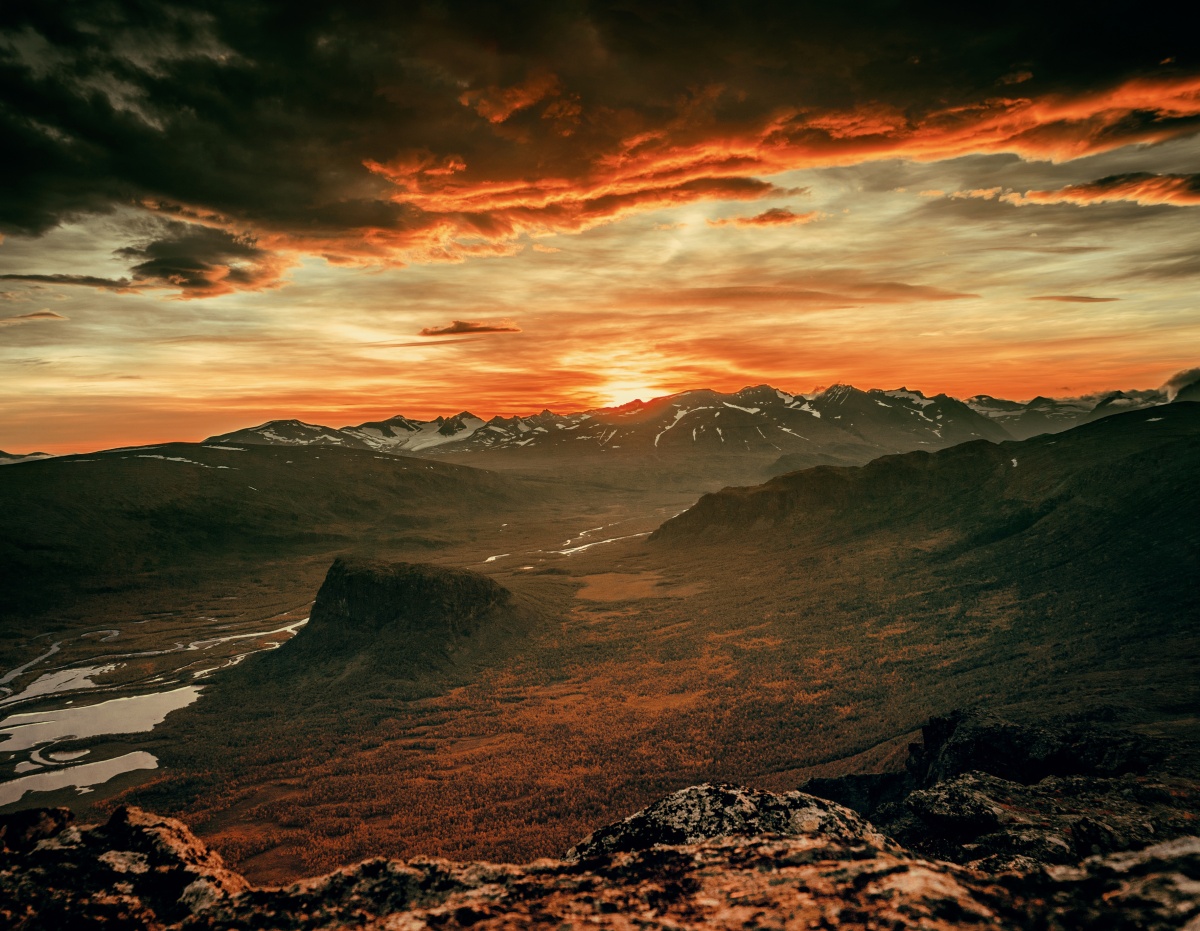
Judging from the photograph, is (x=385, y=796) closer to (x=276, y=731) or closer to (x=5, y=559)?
(x=276, y=731)

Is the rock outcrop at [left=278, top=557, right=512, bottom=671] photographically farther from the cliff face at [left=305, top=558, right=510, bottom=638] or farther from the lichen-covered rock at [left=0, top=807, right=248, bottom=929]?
the lichen-covered rock at [left=0, top=807, right=248, bottom=929]

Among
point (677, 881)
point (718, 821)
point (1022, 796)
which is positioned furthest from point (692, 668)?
point (677, 881)

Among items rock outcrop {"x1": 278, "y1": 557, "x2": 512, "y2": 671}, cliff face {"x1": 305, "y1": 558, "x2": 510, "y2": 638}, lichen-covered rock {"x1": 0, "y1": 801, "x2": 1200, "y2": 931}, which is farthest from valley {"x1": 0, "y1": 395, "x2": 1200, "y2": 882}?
lichen-covered rock {"x1": 0, "y1": 801, "x2": 1200, "y2": 931}

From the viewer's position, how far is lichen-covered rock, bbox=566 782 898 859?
31.2 feet

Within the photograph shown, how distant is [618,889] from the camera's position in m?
6.43

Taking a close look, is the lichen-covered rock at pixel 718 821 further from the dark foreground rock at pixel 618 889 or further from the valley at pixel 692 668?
the valley at pixel 692 668

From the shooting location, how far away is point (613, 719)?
5781 centimetres

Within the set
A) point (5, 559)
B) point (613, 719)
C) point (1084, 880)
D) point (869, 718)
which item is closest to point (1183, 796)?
point (1084, 880)

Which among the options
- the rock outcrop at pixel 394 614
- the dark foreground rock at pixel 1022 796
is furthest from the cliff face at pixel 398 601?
the dark foreground rock at pixel 1022 796

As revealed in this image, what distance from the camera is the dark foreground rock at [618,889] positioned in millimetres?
4965

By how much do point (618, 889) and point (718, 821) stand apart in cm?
393

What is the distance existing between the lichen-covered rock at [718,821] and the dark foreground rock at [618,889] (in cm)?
8

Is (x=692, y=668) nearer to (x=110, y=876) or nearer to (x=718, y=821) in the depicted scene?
(x=718, y=821)

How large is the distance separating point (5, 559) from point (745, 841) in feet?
685
